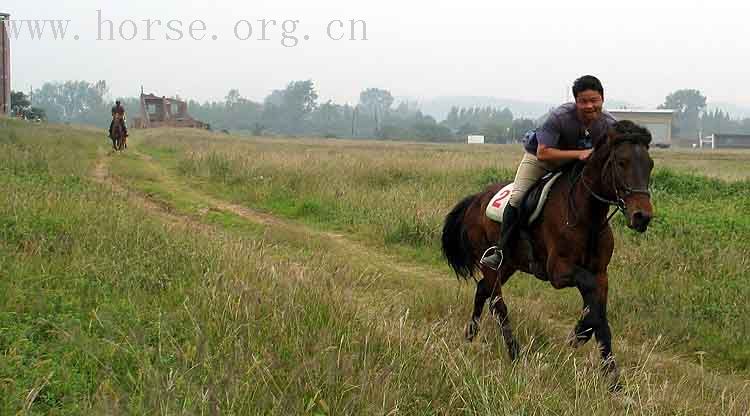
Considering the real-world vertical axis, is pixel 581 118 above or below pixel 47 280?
above

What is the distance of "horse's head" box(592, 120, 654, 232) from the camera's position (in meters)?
4.45

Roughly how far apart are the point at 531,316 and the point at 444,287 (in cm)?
153

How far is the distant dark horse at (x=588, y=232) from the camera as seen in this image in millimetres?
4574

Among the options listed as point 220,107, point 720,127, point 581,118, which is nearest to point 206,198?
point 581,118

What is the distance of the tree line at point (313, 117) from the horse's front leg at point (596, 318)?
95.3 meters

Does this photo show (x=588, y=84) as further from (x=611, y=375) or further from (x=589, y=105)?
(x=611, y=375)

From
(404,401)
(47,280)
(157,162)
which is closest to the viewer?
(404,401)

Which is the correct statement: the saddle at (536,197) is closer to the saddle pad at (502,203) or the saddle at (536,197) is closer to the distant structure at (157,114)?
the saddle pad at (502,203)

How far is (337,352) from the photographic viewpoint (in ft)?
12.9

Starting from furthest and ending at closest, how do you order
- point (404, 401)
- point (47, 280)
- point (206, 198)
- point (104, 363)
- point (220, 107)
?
point (220, 107) < point (206, 198) < point (47, 280) < point (104, 363) < point (404, 401)

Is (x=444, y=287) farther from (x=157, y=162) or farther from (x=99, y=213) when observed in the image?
(x=157, y=162)

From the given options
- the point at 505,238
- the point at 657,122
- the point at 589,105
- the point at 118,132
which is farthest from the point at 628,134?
the point at 657,122

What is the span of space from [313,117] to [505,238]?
137723mm

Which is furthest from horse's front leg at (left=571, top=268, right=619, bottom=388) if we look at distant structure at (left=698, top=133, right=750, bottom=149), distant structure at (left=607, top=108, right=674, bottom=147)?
distant structure at (left=698, top=133, right=750, bottom=149)
